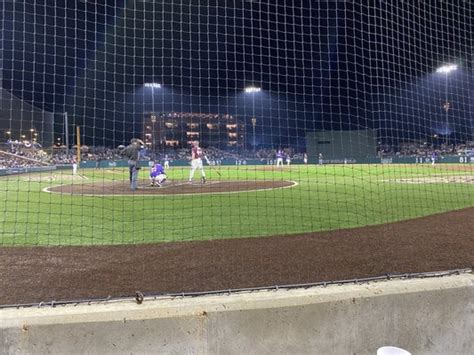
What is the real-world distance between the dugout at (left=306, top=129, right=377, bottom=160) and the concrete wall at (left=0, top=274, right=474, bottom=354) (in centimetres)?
4224

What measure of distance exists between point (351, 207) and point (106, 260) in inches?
268

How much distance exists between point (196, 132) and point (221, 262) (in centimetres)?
4942

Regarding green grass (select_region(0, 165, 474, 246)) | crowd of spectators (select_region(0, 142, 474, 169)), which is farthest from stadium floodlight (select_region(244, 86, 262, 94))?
green grass (select_region(0, 165, 474, 246))

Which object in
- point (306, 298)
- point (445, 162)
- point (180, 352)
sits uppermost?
point (445, 162)

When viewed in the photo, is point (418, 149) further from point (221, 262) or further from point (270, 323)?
point (270, 323)

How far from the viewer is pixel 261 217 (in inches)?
368

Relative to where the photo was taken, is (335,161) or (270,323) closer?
(270,323)

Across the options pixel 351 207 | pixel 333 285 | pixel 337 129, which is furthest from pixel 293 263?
pixel 337 129

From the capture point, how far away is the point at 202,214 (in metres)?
9.70

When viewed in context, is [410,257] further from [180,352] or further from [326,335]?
[180,352]

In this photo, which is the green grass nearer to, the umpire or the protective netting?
the protective netting

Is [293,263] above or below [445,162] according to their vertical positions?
below

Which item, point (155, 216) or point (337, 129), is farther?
point (337, 129)

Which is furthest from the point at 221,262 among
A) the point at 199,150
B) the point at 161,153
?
the point at 161,153
